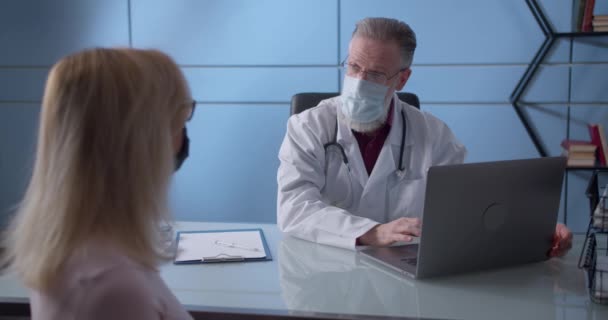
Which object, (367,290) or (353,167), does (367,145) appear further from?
(367,290)

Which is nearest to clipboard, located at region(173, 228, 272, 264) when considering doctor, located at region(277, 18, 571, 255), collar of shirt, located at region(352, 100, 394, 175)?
doctor, located at region(277, 18, 571, 255)

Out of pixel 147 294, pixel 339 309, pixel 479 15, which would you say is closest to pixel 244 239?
pixel 339 309

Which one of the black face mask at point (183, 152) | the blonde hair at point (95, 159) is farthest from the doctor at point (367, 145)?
the blonde hair at point (95, 159)

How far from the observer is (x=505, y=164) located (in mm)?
1352

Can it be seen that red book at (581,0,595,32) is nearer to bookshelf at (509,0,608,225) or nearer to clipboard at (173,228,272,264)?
bookshelf at (509,0,608,225)

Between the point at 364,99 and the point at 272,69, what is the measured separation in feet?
4.95

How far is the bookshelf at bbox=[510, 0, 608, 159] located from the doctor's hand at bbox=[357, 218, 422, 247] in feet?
5.87

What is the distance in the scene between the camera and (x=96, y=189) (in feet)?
2.74

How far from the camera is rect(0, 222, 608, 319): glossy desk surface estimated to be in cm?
123

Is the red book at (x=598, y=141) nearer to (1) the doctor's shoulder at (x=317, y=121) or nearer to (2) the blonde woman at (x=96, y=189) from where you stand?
(1) the doctor's shoulder at (x=317, y=121)

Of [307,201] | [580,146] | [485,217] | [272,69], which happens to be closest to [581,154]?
[580,146]

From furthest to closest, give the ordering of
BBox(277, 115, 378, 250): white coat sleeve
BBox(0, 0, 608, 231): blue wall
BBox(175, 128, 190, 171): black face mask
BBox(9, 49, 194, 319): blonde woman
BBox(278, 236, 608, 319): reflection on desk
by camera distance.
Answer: BBox(0, 0, 608, 231): blue wall
BBox(277, 115, 378, 250): white coat sleeve
BBox(278, 236, 608, 319): reflection on desk
BBox(175, 128, 190, 171): black face mask
BBox(9, 49, 194, 319): blonde woman

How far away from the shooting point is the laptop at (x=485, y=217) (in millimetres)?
1305

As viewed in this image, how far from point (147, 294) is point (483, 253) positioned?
2.80ft
